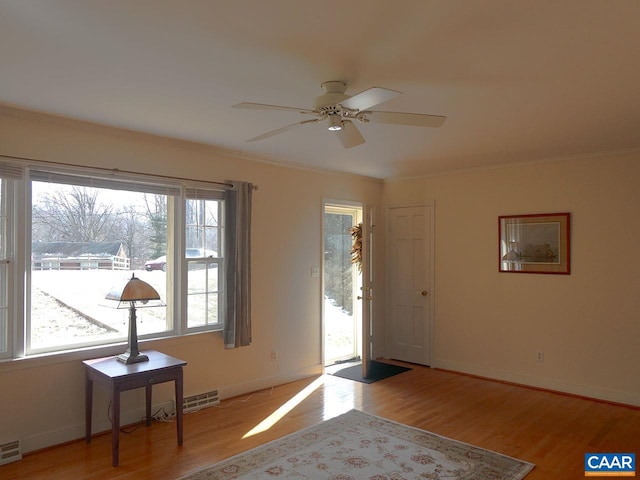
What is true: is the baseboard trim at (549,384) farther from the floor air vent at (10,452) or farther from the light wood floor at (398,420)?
the floor air vent at (10,452)

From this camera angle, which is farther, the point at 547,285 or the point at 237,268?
the point at 547,285

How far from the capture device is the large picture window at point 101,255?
10.8 ft

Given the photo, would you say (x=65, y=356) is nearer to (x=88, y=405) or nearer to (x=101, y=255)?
(x=88, y=405)

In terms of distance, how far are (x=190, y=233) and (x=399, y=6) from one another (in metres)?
2.97

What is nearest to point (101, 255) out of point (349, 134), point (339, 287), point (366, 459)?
point (349, 134)

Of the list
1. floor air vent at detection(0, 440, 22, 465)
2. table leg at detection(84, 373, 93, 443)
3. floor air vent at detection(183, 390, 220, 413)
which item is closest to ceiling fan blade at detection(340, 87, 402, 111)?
table leg at detection(84, 373, 93, 443)

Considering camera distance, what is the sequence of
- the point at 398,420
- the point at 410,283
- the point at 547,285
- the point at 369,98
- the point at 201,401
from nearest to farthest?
the point at 369,98, the point at 398,420, the point at 201,401, the point at 547,285, the point at 410,283

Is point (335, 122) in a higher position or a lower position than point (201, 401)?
higher

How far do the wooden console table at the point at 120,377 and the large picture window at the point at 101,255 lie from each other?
1.17ft

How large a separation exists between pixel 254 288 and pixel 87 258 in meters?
1.62

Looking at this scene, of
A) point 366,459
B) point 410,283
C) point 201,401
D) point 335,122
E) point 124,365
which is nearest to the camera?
point 335,122

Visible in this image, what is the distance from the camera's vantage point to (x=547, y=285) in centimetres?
480

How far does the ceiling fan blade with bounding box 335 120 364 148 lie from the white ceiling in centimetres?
22

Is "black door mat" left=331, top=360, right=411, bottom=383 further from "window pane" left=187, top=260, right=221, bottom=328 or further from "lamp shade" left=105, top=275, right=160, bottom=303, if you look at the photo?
"lamp shade" left=105, top=275, right=160, bottom=303
